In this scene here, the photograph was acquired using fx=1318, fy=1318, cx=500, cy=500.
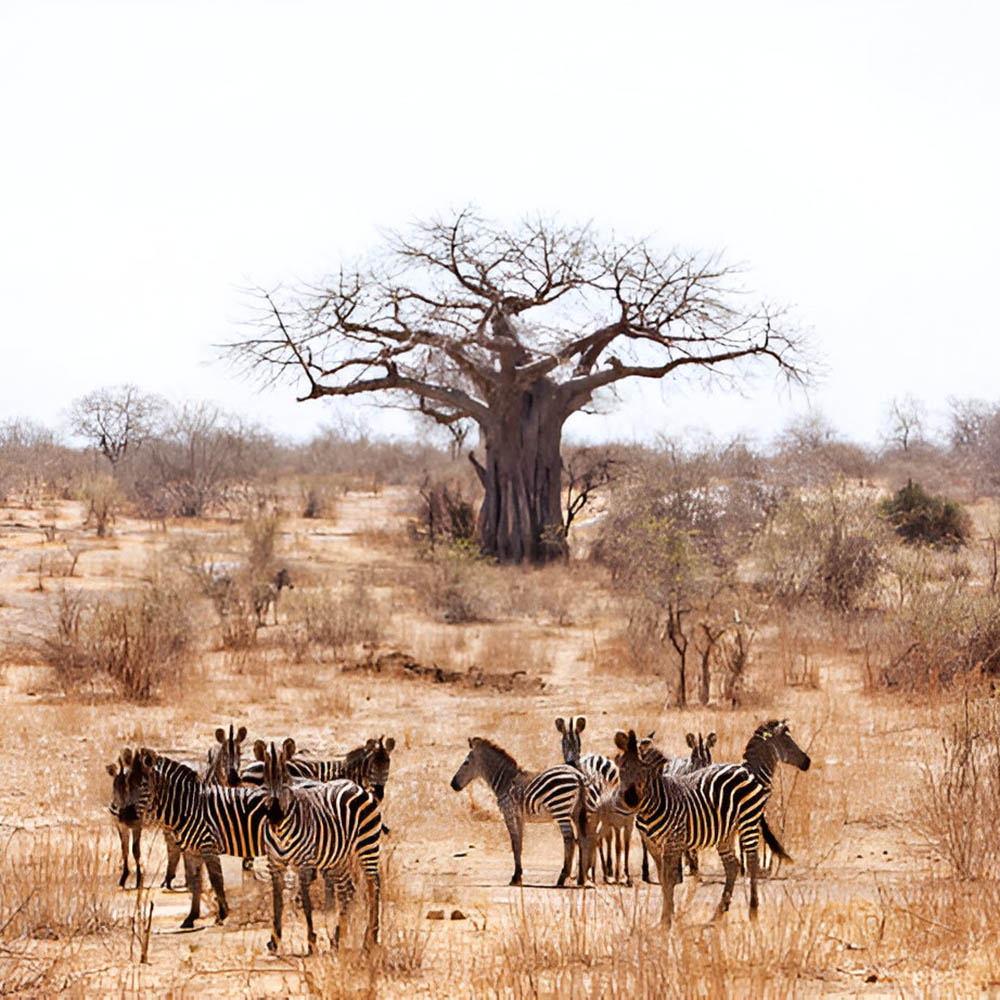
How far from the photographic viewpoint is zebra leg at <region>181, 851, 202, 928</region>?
682 centimetres

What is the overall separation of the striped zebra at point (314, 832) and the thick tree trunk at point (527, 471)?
A: 23.2 metres

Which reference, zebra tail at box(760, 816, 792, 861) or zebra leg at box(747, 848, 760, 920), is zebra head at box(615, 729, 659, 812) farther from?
zebra tail at box(760, 816, 792, 861)

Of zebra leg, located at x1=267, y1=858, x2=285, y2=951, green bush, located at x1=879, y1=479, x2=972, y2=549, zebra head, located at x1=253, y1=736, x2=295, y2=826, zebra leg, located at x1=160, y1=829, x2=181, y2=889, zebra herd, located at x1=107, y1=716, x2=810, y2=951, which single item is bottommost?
zebra leg, located at x1=160, y1=829, x2=181, y2=889

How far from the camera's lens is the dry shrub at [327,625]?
1741cm

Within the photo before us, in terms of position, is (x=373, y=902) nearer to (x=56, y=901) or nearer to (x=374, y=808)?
(x=374, y=808)

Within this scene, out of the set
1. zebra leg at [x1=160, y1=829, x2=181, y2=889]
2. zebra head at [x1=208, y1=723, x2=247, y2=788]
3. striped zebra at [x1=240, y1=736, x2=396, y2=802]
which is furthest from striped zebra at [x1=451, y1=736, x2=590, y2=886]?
zebra leg at [x1=160, y1=829, x2=181, y2=889]

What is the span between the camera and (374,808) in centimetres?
649

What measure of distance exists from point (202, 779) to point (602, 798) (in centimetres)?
254

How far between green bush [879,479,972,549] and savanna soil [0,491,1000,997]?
11.6m

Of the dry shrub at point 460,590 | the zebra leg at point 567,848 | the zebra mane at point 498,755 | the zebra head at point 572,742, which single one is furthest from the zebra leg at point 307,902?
the dry shrub at point 460,590

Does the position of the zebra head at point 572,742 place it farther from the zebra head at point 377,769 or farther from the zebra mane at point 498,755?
the zebra head at point 377,769

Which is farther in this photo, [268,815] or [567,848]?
[567,848]

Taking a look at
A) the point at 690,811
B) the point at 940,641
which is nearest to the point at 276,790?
the point at 690,811

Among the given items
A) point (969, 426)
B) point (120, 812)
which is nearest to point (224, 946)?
point (120, 812)
